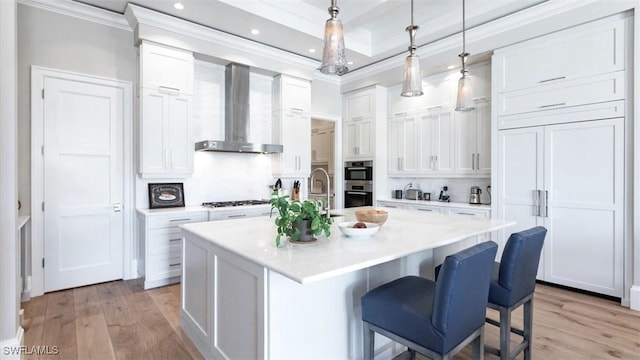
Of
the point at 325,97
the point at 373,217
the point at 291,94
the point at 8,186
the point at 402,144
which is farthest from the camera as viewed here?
the point at 325,97

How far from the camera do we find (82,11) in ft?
11.4

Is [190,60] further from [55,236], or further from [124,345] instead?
[124,345]

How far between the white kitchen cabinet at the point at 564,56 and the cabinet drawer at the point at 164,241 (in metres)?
4.15

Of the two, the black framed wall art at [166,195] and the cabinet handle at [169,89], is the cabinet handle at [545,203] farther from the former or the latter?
the cabinet handle at [169,89]

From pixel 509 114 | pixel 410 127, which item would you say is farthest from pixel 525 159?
pixel 410 127

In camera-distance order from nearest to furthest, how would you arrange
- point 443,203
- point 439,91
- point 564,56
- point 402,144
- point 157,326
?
point 157,326, point 564,56, point 443,203, point 439,91, point 402,144

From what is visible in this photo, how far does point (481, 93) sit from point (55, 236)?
5.33 m

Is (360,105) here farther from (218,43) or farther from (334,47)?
(334,47)

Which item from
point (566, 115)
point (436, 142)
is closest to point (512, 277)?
point (566, 115)

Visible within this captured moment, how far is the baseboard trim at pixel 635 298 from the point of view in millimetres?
2880

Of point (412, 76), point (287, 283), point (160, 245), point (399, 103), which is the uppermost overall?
point (399, 103)

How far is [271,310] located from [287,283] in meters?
0.14

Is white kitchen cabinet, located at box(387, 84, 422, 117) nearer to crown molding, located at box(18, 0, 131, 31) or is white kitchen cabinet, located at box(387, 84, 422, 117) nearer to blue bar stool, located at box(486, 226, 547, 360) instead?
blue bar stool, located at box(486, 226, 547, 360)

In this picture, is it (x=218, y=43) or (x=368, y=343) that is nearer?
(x=368, y=343)
